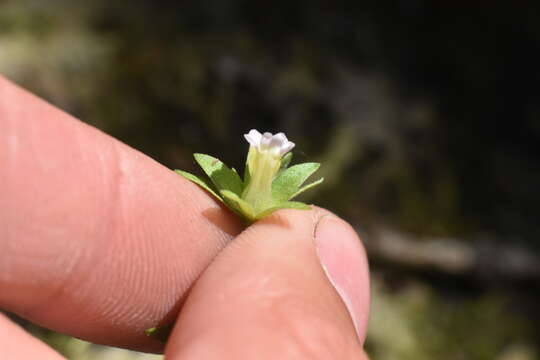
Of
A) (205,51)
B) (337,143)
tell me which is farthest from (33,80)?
(337,143)

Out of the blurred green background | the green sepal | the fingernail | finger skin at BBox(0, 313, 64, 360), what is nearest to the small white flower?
the fingernail

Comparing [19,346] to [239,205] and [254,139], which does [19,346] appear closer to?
[239,205]

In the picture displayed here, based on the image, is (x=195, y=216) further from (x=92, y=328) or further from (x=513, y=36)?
(x=513, y=36)

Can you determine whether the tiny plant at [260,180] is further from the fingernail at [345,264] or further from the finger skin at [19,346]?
the finger skin at [19,346]

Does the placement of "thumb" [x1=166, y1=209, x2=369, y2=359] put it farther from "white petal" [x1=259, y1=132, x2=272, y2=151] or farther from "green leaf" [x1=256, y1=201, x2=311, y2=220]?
"white petal" [x1=259, y1=132, x2=272, y2=151]

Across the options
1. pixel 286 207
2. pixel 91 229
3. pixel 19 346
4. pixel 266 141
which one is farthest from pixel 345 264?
pixel 19 346

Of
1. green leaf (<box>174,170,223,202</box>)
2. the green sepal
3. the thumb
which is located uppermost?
green leaf (<box>174,170,223,202</box>)
